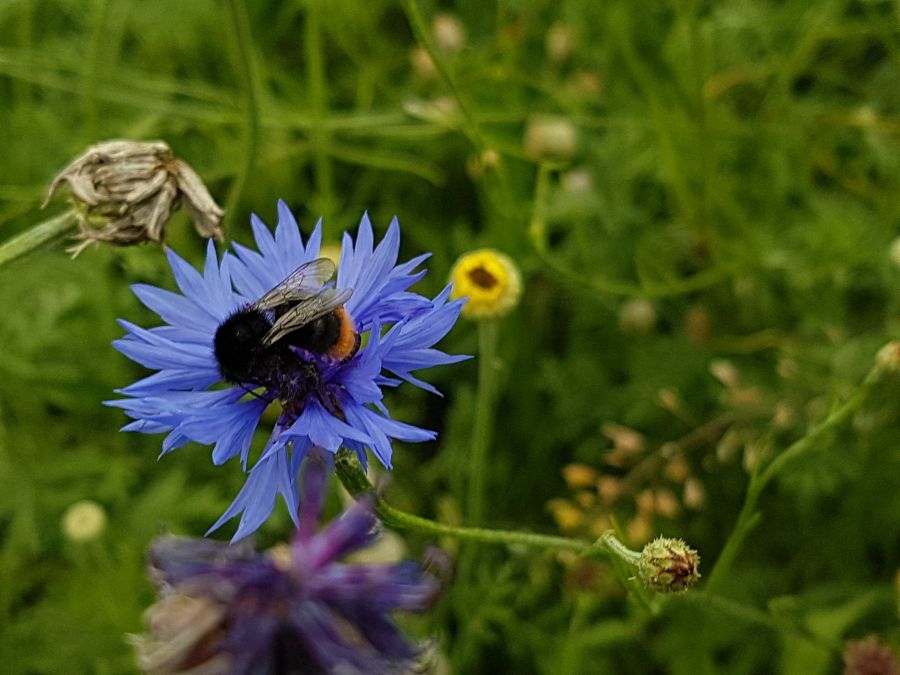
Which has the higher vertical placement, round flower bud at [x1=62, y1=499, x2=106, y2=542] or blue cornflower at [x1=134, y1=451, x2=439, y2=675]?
blue cornflower at [x1=134, y1=451, x2=439, y2=675]

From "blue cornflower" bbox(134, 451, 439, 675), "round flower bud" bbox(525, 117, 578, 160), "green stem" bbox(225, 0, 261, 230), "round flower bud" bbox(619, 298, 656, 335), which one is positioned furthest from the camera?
"round flower bud" bbox(525, 117, 578, 160)

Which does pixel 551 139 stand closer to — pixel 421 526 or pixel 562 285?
pixel 562 285

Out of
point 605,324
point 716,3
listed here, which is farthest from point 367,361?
point 716,3

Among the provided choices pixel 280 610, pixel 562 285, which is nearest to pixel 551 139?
pixel 562 285

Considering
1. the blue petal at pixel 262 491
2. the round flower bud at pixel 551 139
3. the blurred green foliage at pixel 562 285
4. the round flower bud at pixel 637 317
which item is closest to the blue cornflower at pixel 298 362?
the blue petal at pixel 262 491

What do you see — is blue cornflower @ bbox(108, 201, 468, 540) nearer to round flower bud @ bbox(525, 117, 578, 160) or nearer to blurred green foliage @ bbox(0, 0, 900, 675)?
blurred green foliage @ bbox(0, 0, 900, 675)

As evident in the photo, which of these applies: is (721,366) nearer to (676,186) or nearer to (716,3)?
(676,186)

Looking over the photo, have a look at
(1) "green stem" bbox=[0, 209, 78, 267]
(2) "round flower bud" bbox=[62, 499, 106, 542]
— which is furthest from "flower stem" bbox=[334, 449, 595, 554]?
(2) "round flower bud" bbox=[62, 499, 106, 542]
